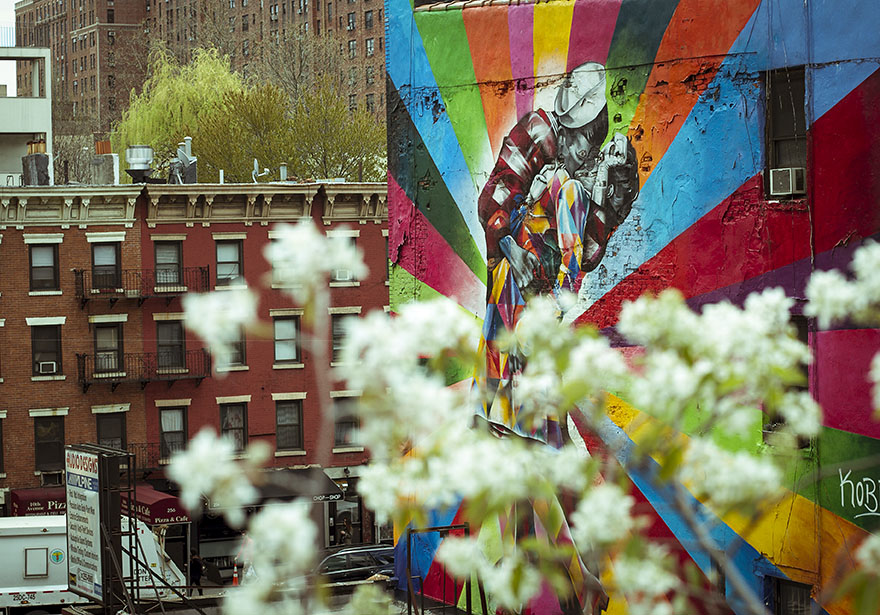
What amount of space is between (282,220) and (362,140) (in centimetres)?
1910

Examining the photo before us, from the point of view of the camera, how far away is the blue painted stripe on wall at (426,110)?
1662cm

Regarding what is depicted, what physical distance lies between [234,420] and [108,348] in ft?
15.1

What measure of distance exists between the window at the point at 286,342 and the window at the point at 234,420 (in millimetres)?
1992

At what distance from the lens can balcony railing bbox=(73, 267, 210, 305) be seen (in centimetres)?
3516

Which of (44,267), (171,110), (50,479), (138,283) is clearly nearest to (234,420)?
(138,283)

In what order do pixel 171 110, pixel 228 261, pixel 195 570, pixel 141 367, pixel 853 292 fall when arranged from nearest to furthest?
pixel 853 292 → pixel 195 570 → pixel 141 367 → pixel 228 261 → pixel 171 110

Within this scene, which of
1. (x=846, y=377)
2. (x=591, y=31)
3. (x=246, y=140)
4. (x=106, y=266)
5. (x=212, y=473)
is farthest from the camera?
(x=246, y=140)

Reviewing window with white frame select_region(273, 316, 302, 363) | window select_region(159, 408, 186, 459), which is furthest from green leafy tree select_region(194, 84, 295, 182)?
window select_region(159, 408, 186, 459)

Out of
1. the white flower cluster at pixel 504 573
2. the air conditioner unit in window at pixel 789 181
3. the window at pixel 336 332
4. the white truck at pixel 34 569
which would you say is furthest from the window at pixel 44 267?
the white flower cluster at pixel 504 573

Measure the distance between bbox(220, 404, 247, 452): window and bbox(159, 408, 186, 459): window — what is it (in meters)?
1.26

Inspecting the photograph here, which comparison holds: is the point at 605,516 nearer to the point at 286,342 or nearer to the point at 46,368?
the point at 286,342

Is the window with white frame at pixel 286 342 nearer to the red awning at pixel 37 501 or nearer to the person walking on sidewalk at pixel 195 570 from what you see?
the person walking on sidewalk at pixel 195 570

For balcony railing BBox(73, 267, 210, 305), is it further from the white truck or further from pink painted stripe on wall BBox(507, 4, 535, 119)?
pink painted stripe on wall BBox(507, 4, 535, 119)

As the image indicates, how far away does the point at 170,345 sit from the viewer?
1437 inches
